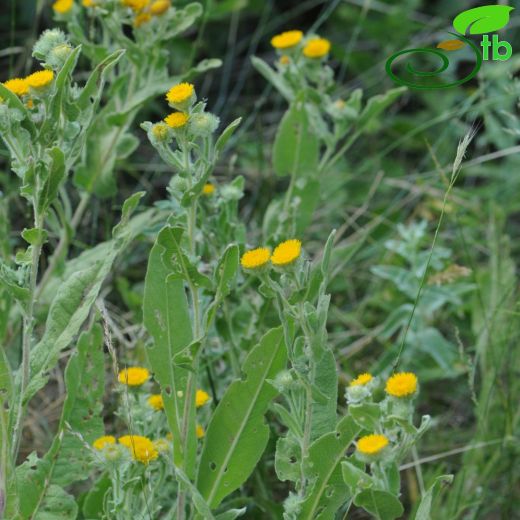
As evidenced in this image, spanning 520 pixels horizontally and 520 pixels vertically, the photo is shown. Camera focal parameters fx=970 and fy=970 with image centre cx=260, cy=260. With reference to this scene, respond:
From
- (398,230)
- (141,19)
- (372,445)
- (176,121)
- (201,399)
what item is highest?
(176,121)

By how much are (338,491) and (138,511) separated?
0.34 m

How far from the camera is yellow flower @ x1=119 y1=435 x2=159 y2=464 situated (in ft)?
A: 4.98

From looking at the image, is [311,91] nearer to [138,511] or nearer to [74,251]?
[74,251]

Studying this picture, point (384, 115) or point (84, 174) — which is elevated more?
point (84, 174)

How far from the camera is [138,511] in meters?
1.61

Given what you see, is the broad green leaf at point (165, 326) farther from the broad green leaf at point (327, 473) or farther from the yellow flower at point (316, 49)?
the yellow flower at point (316, 49)

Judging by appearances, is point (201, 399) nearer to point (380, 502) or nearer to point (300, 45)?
point (380, 502)

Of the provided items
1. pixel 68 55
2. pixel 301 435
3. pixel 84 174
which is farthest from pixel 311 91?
pixel 301 435

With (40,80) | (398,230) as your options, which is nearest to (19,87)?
(40,80)

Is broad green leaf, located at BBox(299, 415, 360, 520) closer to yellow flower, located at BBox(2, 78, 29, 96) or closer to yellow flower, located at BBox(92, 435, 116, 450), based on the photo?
yellow flower, located at BBox(92, 435, 116, 450)

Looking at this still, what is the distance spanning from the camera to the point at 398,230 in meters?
2.69

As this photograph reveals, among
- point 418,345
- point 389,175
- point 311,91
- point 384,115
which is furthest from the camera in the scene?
point 384,115

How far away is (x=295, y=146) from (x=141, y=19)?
48 centimetres

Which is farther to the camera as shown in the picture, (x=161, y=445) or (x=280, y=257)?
(x=161, y=445)
